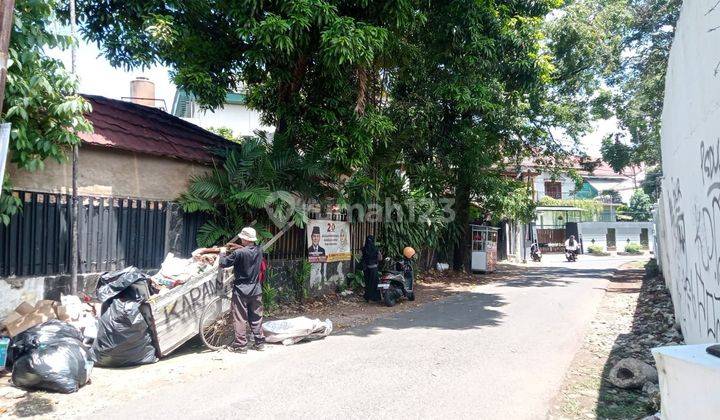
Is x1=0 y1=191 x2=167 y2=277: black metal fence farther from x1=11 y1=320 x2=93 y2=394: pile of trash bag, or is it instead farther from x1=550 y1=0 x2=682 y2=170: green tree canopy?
x1=550 y1=0 x2=682 y2=170: green tree canopy

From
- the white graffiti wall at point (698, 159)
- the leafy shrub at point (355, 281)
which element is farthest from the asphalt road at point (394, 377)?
the leafy shrub at point (355, 281)

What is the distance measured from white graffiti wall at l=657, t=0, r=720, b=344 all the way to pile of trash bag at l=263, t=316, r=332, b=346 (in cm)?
493

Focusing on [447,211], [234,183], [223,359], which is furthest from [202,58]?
[447,211]

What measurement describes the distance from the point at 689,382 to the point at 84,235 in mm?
7430

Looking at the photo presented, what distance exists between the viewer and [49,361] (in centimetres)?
529

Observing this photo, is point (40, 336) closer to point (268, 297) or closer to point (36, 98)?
point (36, 98)

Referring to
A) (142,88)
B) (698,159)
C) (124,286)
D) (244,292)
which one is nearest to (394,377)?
(244,292)

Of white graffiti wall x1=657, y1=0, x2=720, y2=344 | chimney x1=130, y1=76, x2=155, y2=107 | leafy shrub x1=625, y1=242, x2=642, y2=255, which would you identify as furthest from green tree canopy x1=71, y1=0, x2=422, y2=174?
leafy shrub x1=625, y1=242, x2=642, y2=255

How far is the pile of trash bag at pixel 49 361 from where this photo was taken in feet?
17.2

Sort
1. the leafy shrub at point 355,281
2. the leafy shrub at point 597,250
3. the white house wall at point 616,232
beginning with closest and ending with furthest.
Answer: the leafy shrub at point 355,281
the leafy shrub at point 597,250
the white house wall at point 616,232

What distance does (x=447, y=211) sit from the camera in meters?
18.0

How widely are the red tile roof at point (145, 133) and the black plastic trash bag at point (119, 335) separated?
300cm

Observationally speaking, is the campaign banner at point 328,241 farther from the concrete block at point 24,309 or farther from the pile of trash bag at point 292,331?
the concrete block at point 24,309

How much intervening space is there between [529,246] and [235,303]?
28407 millimetres
